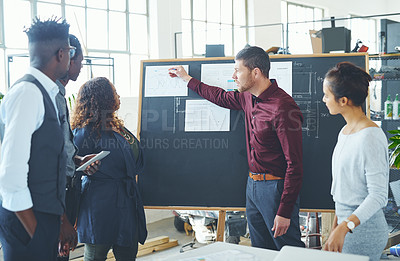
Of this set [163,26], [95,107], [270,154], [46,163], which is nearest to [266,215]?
[270,154]

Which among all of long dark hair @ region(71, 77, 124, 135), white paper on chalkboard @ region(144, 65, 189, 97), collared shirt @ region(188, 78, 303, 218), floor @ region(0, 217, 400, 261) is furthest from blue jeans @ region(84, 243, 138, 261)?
floor @ region(0, 217, 400, 261)

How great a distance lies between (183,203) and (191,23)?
5005mm

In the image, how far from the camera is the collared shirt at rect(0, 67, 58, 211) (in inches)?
56.5

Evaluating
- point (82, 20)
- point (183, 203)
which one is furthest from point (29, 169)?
point (82, 20)

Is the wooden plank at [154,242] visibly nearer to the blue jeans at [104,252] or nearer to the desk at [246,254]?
the blue jeans at [104,252]

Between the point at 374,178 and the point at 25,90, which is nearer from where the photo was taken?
the point at 25,90

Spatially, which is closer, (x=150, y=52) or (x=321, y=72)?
(x=321, y=72)

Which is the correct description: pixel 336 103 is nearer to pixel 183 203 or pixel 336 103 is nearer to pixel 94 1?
pixel 183 203

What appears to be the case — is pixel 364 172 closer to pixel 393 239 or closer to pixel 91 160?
pixel 91 160

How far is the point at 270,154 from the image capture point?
→ 2.33 metres

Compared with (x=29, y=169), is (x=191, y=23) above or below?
above

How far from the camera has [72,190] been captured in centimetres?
221

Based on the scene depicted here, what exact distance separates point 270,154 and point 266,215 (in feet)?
1.14

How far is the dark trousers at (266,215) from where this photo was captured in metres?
2.33
